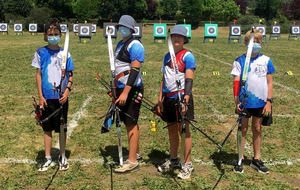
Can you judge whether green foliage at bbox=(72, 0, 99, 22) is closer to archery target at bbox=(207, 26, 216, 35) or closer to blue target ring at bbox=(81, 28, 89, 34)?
blue target ring at bbox=(81, 28, 89, 34)

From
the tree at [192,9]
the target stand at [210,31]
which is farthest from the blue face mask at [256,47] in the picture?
the tree at [192,9]

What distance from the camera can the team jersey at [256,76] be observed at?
4020mm

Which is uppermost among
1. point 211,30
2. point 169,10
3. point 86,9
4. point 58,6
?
point 58,6

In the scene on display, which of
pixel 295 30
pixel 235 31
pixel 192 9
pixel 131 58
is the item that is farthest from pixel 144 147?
pixel 192 9

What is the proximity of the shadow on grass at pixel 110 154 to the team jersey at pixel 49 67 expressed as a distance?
115cm

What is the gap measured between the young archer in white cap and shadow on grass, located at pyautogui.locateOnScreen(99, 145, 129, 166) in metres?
0.69

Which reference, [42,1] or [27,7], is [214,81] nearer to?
[27,7]

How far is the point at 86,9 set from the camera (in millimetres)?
65750

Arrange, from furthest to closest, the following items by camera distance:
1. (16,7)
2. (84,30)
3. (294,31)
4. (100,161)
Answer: (16,7) → (294,31) → (84,30) → (100,161)

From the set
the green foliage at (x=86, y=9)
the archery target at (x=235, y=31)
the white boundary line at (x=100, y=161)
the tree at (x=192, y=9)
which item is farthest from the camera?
the tree at (x=192, y=9)

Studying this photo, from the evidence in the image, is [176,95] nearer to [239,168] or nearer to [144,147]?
[239,168]

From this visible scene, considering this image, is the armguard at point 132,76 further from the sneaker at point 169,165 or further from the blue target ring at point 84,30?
the blue target ring at point 84,30

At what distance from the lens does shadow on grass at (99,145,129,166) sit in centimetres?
454

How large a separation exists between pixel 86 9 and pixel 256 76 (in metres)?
65.6
